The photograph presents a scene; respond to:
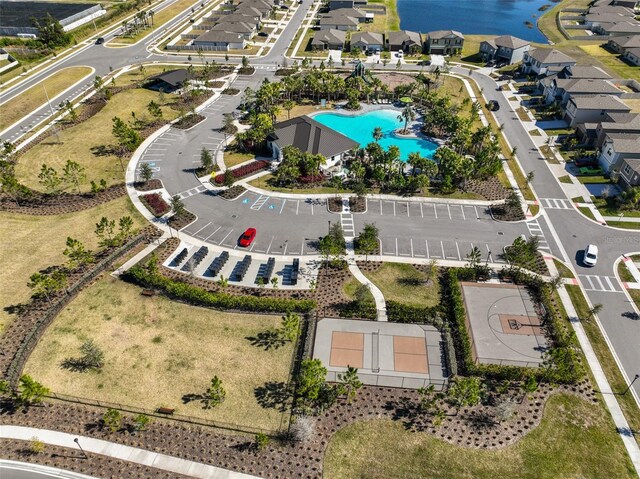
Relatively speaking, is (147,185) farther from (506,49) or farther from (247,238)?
(506,49)

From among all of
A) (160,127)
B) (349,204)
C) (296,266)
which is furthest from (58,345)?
(160,127)

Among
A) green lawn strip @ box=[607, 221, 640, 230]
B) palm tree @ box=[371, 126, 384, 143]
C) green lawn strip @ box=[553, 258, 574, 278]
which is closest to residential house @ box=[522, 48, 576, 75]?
palm tree @ box=[371, 126, 384, 143]

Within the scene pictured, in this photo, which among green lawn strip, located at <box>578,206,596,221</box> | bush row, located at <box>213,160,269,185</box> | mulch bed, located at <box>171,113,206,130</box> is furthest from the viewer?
mulch bed, located at <box>171,113,206,130</box>

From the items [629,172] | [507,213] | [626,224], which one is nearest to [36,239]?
[507,213]

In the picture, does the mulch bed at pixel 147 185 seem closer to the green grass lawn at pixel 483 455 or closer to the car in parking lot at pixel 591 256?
the green grass lawn at pixel 483 455

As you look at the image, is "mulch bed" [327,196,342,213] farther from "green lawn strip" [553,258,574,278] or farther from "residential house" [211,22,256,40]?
"residential house" [211,22,256,40]
